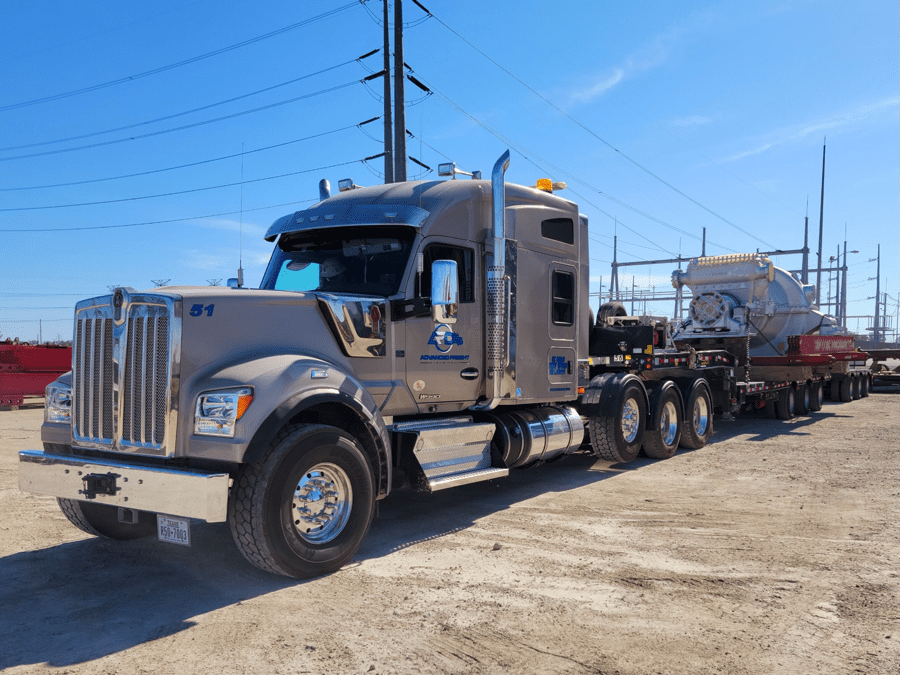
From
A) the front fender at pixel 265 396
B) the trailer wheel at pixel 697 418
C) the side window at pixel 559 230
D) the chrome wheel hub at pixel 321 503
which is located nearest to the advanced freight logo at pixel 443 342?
the front fender at pixel 265 396

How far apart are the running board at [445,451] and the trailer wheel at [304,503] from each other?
2.21 ft

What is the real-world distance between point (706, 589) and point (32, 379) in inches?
762

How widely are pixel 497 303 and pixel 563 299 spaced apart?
57.8 inches

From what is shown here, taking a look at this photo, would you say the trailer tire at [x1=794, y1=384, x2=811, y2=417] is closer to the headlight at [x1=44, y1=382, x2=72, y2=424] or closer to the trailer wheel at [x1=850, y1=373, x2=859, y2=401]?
the trailer wheel at [x1=850, y1=373, x2=859, y2=401]

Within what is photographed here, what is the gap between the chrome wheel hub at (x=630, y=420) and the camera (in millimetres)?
9406

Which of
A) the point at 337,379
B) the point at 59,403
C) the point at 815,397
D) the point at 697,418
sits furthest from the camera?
the point at 815,397

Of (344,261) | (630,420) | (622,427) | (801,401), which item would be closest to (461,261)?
(344,261)

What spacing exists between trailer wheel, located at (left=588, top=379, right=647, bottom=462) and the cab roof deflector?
156 inches

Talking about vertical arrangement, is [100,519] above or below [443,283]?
below

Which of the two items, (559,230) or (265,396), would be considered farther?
(559,230)

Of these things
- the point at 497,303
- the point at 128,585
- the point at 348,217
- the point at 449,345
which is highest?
the point at 348,217

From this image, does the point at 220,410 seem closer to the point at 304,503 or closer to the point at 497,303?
the point at 304,503

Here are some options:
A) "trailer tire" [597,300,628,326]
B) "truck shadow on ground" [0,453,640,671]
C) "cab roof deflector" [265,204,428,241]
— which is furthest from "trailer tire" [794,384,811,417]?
"cab roof deflector" [265,204,428,241]

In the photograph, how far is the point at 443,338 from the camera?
6.31 m
